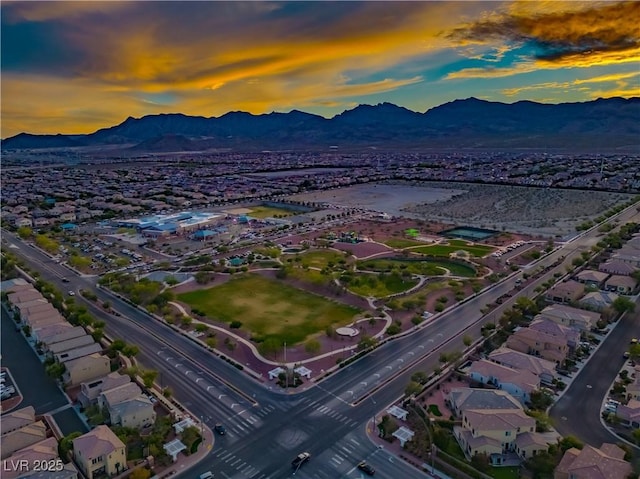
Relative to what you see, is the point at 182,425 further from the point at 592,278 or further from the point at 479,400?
the point at 592,278

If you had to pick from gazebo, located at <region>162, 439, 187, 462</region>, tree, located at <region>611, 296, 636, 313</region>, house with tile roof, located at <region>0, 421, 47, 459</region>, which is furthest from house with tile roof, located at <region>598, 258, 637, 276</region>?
house with tile roof, located at <region>0, 421, 47, 459</region>

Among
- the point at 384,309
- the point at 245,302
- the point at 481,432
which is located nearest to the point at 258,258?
the point at 245,302

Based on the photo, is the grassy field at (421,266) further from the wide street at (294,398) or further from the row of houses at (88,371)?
the row of houses at (88,371)

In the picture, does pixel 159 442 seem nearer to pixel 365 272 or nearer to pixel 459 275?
pixel 365 272

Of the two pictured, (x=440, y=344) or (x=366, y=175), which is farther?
(x=366, y=175)

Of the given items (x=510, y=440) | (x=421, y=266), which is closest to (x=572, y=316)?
(x=510, y=440)

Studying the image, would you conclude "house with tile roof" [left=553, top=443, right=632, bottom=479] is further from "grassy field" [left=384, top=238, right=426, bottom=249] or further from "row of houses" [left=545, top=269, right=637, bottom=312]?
"grassy field" [left=384, top=238, right=426, bottom=249]
